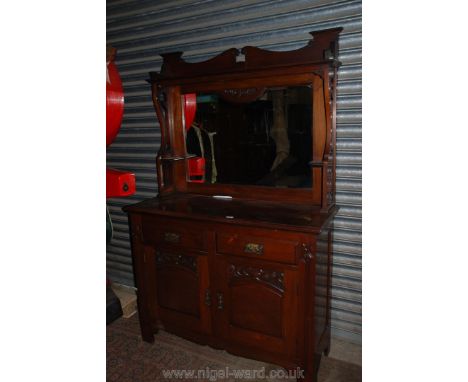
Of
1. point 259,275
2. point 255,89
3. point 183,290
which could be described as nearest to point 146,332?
point 183,290

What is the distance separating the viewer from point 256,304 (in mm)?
2037

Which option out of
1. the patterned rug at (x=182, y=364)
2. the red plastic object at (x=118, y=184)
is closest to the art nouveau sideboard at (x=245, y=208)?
the patterned rug at (x=182, y=364)

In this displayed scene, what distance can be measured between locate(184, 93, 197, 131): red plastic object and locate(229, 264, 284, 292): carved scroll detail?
1.24 meters

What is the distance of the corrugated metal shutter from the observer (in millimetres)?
2189

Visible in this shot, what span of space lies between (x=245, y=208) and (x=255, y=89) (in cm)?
83

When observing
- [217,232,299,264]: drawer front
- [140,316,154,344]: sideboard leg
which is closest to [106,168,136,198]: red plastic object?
[217,232,299,264]: drawer front

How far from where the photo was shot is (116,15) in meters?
3.02

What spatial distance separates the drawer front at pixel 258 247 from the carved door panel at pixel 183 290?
21cm

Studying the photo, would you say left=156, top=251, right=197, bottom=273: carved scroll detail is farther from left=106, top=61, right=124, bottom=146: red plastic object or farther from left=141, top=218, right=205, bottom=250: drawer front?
left=106, top=61, right=124, bottom=146: red plastic object

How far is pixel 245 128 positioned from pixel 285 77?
460 mm

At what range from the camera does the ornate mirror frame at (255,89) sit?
203cm

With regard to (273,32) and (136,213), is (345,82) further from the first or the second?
(136,213)

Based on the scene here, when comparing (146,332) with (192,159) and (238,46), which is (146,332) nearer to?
(192,159)

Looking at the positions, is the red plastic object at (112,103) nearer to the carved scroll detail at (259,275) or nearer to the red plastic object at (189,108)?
the red plastic object at (189,108)
